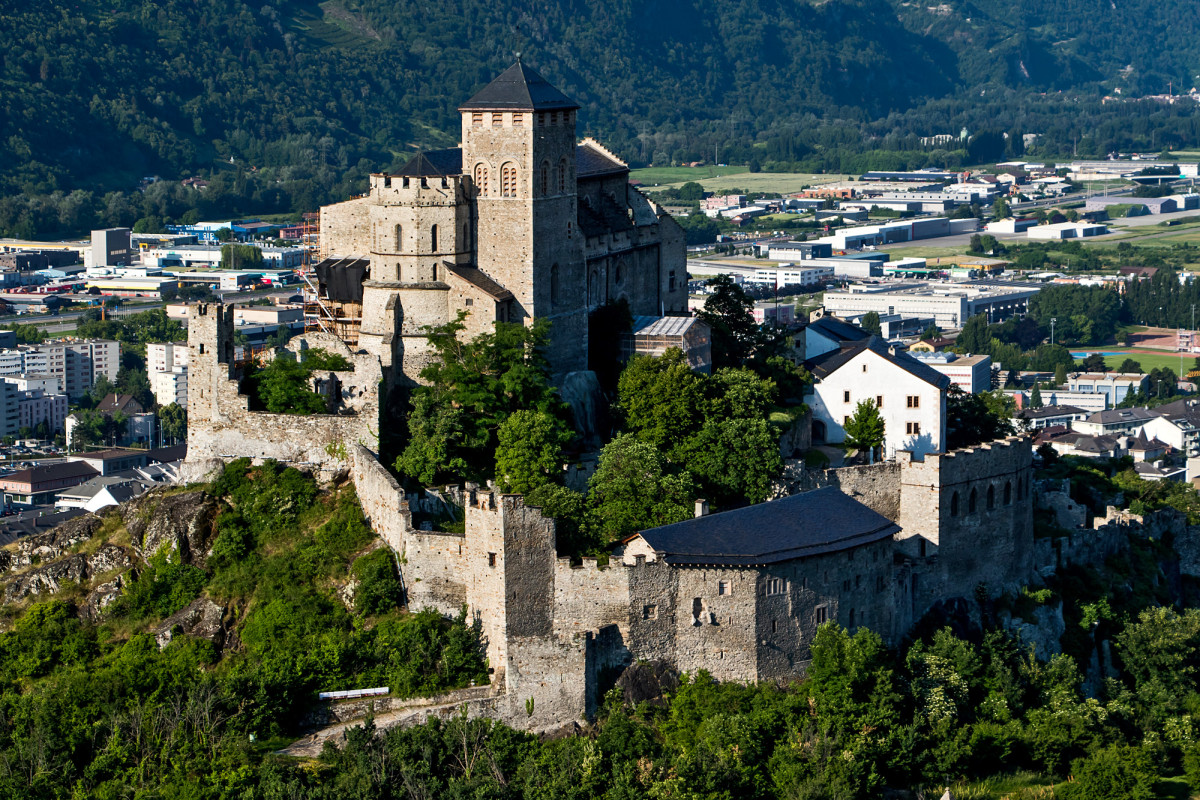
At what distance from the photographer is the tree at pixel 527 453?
67.5 metres

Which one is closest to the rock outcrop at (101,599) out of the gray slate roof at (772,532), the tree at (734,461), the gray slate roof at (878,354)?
the gray slate roof at (772,532)

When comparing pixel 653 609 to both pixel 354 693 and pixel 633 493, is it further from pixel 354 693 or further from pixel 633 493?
pixel 354 693

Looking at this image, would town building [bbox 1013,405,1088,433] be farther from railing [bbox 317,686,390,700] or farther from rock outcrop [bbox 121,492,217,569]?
railing [bbox 317,686,390,700]

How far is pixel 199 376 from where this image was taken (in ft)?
238

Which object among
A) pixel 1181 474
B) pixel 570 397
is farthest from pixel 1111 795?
pixel 1181 474

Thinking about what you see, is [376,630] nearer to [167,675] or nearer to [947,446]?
[167,675]

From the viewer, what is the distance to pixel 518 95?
243 ft

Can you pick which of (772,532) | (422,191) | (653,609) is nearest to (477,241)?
(422,191)

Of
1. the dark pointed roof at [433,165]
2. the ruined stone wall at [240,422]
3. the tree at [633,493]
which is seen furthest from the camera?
the dark pointed roof at [433,165]

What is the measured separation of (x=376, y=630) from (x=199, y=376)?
13660 mm

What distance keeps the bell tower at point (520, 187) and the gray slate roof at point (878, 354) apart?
1177cm

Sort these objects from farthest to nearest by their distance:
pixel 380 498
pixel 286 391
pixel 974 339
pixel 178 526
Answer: pixel 974 339 → pixel 286 391 → pixel 178 526 → pixel 380 498

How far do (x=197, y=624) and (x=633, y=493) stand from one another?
48.3 ft

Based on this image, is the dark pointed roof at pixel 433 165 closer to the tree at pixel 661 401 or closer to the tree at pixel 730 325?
the tree at pixel 661 401
